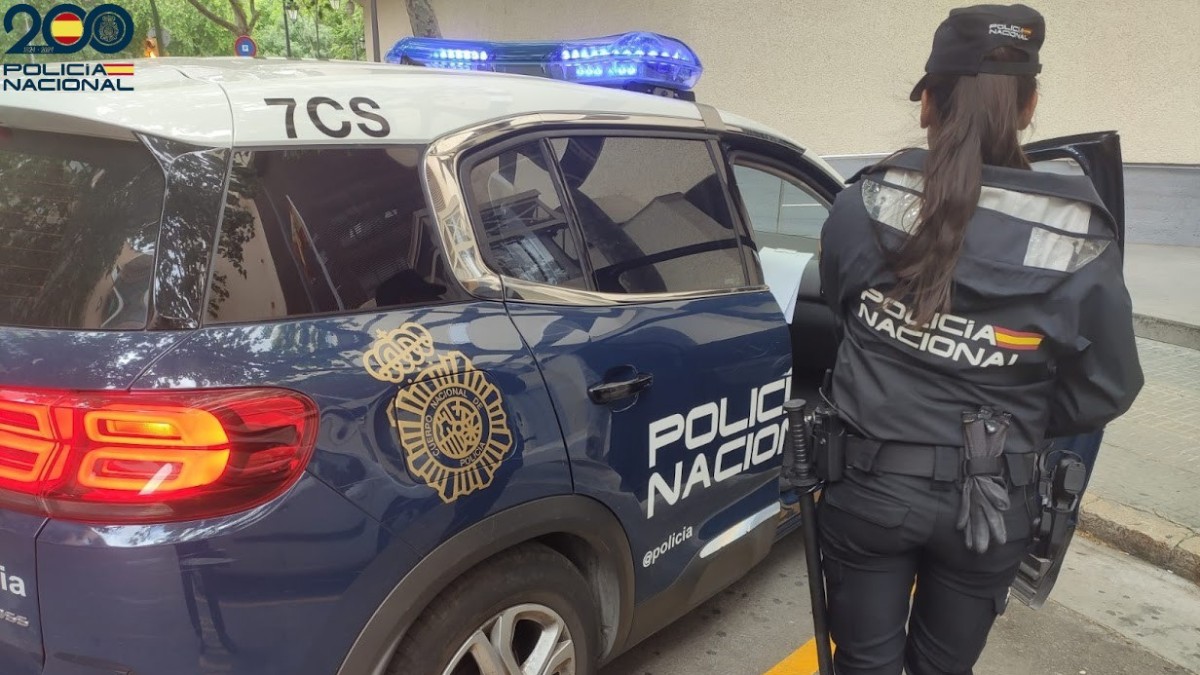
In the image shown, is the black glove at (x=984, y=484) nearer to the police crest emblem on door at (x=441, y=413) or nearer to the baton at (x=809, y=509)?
the baton at (x=809, y=509)

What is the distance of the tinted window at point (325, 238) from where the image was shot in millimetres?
1557

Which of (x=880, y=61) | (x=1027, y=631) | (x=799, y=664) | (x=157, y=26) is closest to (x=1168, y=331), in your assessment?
(x=1027, y=631)

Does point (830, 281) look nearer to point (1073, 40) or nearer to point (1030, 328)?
point (1030, 328)

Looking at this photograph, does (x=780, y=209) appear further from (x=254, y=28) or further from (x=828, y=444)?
(x=254, y=28)

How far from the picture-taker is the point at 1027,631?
3.05 meters

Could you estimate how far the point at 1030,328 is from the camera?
5.14 ft

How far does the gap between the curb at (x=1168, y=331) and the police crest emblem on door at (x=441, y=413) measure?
609 centimetres

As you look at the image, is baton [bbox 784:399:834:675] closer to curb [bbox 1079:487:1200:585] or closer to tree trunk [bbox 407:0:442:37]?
curb [bbox 1079:487:1200:585]

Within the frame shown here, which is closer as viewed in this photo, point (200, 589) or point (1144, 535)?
point (200, 589)

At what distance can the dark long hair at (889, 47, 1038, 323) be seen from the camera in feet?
5.07

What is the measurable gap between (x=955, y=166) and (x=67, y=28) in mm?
6906

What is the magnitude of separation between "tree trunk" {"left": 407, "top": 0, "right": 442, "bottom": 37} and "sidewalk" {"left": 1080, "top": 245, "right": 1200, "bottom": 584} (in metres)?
7.51

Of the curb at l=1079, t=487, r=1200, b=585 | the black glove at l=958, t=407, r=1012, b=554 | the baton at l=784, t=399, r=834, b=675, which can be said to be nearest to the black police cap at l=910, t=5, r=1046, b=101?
the black glove at l=958, t=407, r=1012, b=554

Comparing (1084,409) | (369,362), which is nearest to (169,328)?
(369,362)
